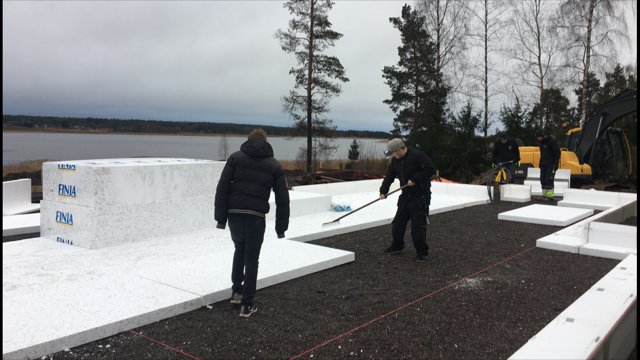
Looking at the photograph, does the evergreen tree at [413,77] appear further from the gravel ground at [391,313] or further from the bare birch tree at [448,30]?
the gravel ground at [391,313]

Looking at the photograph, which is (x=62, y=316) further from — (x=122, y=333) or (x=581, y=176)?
(x=581, y=176)

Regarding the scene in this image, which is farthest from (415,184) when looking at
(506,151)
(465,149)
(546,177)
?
(465,149)

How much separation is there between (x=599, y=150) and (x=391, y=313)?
12929mm

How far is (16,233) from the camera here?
7.09m

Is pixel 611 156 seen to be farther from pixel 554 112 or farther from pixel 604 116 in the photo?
pixel 554 112

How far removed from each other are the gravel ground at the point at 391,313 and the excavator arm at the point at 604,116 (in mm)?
8579

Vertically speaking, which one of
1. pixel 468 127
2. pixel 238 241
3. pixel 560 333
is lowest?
pixel 560 333

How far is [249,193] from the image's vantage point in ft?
12.3

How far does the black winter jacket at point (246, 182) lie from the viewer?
3768 mm

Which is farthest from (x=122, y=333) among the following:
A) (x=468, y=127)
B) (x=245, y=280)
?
(x=468, y=127)

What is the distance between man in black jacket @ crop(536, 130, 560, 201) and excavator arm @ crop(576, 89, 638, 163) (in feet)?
9.15

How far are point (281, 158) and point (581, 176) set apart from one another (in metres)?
15.6

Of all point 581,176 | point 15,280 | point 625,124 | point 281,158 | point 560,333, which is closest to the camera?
point 560,333

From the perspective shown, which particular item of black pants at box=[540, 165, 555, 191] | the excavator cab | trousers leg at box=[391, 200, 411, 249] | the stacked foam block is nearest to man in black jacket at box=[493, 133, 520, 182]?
black pants at box=[540, 165, 555, 191]
